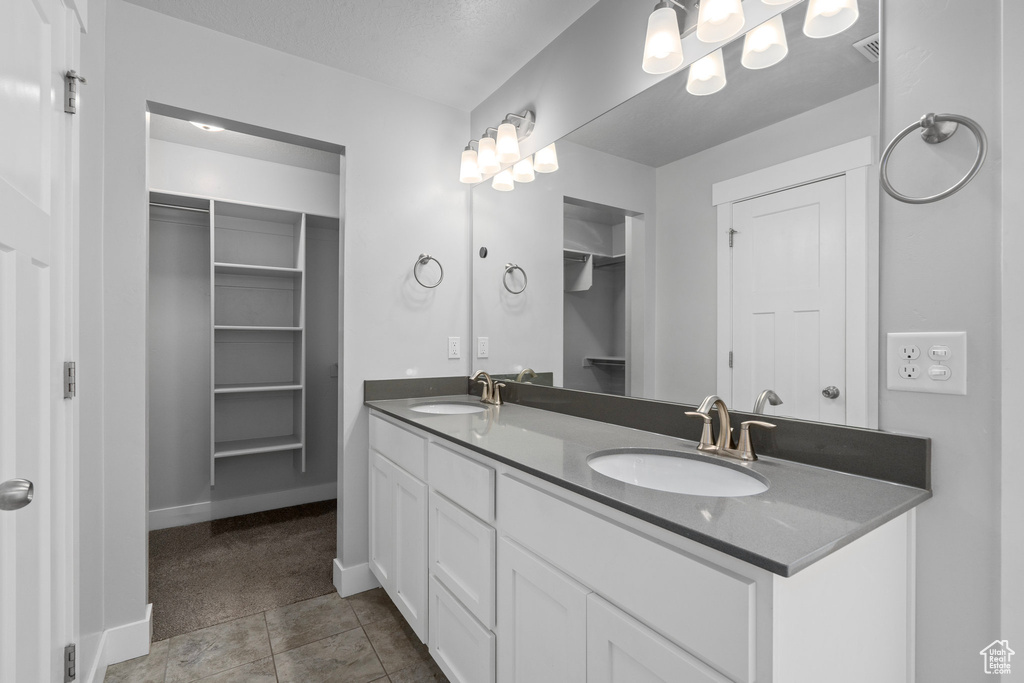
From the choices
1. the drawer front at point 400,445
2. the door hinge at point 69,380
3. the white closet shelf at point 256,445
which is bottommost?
the white closet shelf at point 256,445

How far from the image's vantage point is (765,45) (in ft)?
4.02

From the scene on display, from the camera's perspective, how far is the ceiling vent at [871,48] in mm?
1025

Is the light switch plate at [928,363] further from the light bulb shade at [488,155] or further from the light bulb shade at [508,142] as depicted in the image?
the light bulb shade at [488,155]

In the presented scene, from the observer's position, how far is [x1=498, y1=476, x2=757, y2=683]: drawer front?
0.68 metres

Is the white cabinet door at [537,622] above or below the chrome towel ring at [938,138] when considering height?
below

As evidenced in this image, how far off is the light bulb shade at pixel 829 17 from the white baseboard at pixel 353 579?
2.50m

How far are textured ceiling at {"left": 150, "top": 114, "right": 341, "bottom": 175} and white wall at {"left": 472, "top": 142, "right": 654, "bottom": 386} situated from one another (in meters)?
1.06

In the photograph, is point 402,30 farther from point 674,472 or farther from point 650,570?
point 650,570

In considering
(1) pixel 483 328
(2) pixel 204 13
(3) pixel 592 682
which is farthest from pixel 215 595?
(2) pixel 204 13

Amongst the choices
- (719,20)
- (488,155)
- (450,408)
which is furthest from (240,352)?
(719,20)

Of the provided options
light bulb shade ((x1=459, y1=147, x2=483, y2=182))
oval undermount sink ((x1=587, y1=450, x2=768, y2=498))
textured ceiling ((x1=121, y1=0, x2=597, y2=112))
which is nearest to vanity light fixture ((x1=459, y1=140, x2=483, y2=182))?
light bulb shade ((x1=459, y1=147, x2=483, y2=182))

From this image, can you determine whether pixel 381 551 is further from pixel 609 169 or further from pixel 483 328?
pixel 609 169

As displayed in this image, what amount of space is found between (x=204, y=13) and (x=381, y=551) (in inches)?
89.0

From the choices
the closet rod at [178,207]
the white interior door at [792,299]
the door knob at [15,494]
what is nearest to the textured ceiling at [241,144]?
the closet rod at [178,207]
